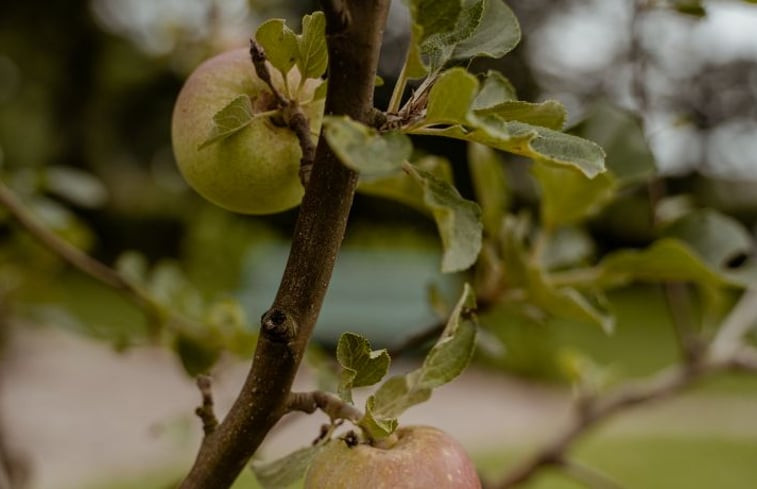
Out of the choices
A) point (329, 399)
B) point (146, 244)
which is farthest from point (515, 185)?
point (329, 399)

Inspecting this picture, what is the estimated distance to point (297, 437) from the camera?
12.9 feet

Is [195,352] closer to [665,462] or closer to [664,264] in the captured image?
[664,264]

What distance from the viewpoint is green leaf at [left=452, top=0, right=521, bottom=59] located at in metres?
0.42

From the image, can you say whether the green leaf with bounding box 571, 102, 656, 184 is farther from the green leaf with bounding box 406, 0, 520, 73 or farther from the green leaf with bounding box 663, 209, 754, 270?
the green leaf with bounding box 406, 0, 520, 73

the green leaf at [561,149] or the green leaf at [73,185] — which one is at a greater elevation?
the green leaf at [561,149]

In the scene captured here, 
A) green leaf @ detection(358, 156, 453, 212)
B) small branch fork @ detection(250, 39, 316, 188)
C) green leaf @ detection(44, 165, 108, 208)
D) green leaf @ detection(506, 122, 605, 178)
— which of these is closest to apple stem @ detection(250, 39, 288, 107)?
small branch fork @ detection(250, 39, 316, 188)

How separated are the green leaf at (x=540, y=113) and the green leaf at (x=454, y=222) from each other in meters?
0.05

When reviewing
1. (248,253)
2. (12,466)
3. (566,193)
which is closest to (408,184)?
(566,193)

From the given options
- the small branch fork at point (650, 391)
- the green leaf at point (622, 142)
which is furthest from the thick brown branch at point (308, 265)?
the small branch fork at point (650, 391)

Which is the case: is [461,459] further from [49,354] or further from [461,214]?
[49,354]

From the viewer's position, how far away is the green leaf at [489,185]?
87 centimetres

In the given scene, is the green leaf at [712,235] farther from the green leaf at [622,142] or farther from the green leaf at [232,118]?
the green leaf at [232,118]

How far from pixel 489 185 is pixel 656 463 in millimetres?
3185

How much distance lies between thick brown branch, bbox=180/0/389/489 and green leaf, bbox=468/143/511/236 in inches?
19.8
